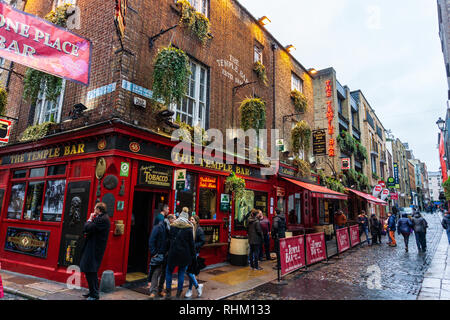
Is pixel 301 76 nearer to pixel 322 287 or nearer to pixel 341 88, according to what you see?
pixel 341 88

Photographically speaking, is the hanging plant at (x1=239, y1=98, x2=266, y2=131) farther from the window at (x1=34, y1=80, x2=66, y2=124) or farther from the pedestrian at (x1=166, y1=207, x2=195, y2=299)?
the window at (x1=34, y1=80, x2=66, y2=124)

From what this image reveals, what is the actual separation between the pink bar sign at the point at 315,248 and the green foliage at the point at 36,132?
9.55 meters

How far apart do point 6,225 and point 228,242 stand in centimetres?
792

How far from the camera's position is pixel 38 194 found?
9016 millimetres

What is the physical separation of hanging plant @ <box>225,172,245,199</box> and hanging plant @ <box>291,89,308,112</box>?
27.5ft

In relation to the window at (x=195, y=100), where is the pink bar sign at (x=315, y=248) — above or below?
below

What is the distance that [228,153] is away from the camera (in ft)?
36.0

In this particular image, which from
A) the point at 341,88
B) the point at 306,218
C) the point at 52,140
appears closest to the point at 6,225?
the point at 52,140

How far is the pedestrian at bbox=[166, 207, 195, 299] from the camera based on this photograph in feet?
19.6

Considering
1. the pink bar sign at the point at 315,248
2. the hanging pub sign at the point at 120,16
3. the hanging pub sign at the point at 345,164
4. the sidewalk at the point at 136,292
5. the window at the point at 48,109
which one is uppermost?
the hanging pub sign at the point at 120,16

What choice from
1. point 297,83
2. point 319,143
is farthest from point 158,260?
point 297,83

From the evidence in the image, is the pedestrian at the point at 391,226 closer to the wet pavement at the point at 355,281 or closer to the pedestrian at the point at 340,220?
the pedestrian at the point at 340,220

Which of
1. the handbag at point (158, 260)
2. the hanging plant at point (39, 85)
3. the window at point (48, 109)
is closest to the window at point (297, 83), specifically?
the window at point (48, 109)

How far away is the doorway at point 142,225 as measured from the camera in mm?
8328
